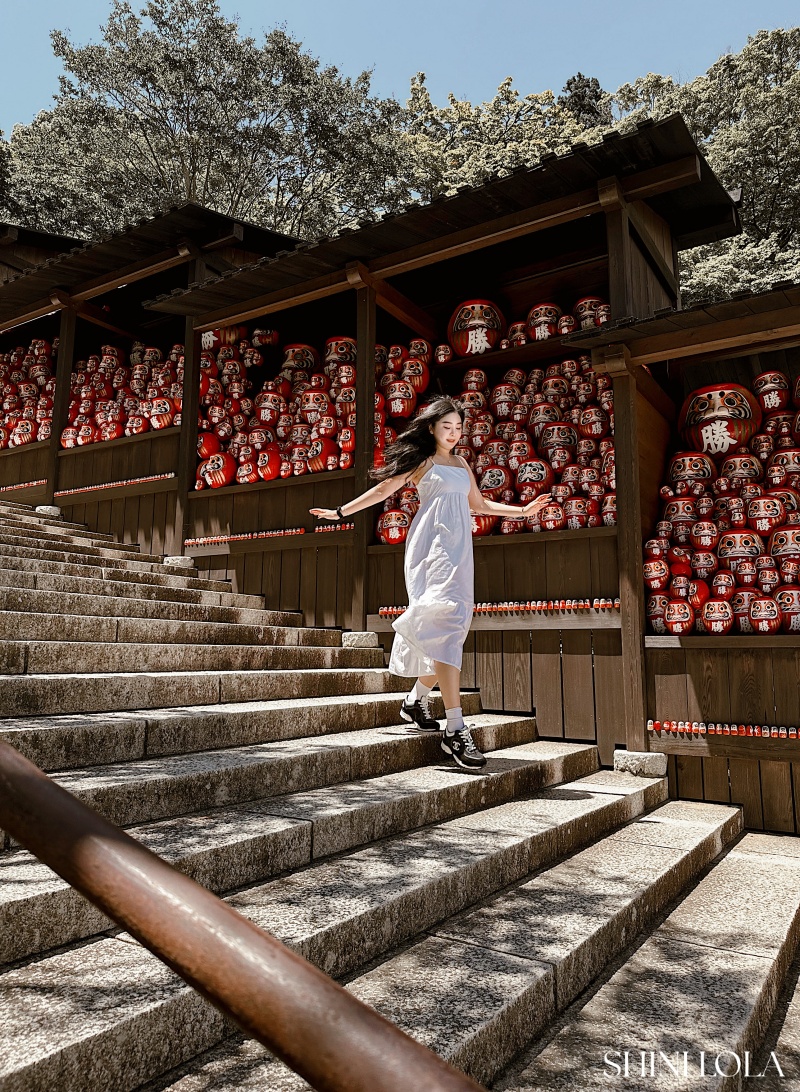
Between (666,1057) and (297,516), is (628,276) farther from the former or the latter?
(666,1057)

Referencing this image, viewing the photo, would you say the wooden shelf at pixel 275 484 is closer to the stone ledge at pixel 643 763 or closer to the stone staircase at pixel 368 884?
the stone staircase at pixel 368 884

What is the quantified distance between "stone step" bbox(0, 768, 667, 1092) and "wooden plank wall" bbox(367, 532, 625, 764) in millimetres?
1776

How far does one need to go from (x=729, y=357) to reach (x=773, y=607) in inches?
87.1

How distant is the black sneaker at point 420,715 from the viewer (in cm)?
460

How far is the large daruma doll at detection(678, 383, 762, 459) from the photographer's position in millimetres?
5801

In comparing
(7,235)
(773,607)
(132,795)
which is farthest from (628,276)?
(7,235)

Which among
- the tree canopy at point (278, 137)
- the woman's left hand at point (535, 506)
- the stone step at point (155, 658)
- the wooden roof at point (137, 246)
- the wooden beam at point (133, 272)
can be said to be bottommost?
the stone step at point (155, 658)

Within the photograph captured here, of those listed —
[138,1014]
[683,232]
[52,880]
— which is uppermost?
[683,232]

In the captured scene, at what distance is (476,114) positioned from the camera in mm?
20531

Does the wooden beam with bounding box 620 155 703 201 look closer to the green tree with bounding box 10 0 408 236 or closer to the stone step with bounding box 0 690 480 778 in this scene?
the stone step with bounding box 0 690 480 778

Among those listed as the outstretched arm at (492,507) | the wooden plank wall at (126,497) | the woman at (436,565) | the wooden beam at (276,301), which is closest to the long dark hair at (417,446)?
the woman at (436,565)

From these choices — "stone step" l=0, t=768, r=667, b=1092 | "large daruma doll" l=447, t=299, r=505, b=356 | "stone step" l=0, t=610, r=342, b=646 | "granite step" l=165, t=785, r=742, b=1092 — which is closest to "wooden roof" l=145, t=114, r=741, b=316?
"large daruma doll" l=447, t=299, r=505, b=356

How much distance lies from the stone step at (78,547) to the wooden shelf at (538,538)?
9.04 feet

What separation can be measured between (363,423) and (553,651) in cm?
283
